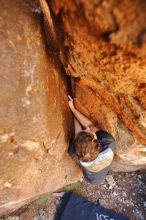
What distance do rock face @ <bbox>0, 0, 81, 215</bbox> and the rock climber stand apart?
116 mm

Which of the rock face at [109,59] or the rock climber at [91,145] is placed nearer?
the rock face at [109,59]

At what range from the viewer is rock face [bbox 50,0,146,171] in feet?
4.40

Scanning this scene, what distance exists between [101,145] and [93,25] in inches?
59.8

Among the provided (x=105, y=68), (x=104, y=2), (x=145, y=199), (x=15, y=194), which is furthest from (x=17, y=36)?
(x=145, y=199)

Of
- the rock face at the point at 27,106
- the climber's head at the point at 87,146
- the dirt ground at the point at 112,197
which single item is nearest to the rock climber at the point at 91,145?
the climber's head at the point at 87,146

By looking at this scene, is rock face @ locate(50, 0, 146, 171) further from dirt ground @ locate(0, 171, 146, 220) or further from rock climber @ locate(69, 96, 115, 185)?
dirt ground @ locate(0, 171, 146, 220)

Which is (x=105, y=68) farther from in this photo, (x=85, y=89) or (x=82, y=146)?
(x=82, y=146)

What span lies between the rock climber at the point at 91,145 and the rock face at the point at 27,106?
0.12 metres

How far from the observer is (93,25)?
1.47 meters

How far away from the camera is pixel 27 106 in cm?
208

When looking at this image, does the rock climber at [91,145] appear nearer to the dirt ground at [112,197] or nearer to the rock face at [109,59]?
the rock face at [109,59]

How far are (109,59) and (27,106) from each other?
0.72 metres

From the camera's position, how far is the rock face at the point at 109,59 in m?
1.34

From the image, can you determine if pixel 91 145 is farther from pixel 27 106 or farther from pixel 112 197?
pixel 112 197
